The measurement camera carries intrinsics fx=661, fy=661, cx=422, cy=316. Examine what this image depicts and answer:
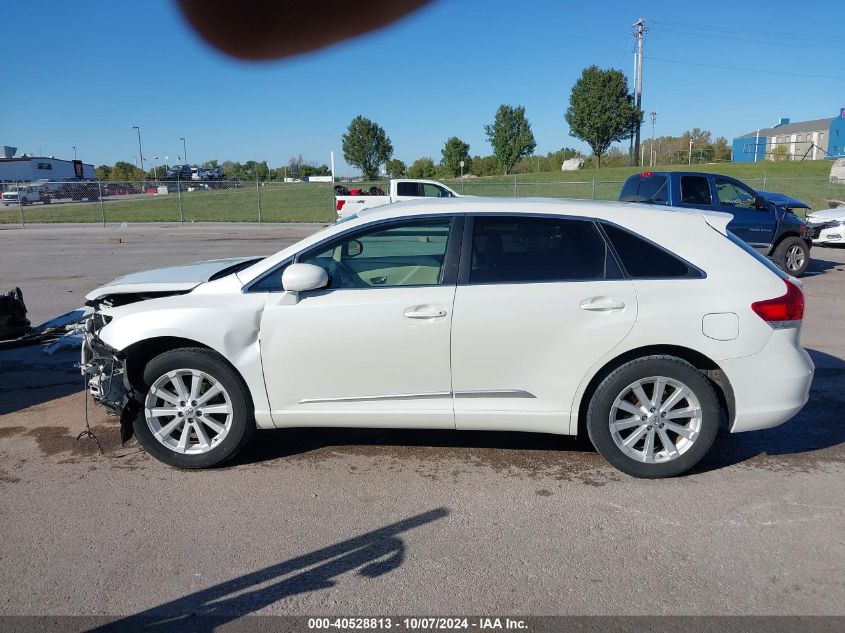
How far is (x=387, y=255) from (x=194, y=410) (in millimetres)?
1596

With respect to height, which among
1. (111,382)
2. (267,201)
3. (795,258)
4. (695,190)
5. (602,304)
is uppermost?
(695,190)

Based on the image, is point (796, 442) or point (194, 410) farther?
point (796, 442)

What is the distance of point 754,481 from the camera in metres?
4.06

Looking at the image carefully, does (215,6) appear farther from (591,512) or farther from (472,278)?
(591,512)

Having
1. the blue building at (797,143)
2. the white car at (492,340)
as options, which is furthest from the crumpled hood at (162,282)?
the blue building at (797,143)

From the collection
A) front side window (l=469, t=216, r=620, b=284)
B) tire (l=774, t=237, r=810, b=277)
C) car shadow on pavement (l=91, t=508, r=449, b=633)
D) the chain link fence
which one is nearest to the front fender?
car shadow on pavement (l=91, t=508, r=449, b=633)

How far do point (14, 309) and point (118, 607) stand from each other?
5096 millimetres

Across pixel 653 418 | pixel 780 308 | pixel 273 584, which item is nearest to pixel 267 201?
pixel 653 418

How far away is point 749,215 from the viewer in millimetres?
12180

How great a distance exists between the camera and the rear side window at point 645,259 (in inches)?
158

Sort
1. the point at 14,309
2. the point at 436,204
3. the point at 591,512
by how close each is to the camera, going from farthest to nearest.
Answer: the point at 14,309, the point at 436,204, the point at 591,512

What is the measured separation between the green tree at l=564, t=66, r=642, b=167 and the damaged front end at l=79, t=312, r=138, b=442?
199ft

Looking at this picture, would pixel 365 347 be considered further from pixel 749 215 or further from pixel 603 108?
pixel 603 108

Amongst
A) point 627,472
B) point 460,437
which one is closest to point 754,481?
point 627,472
